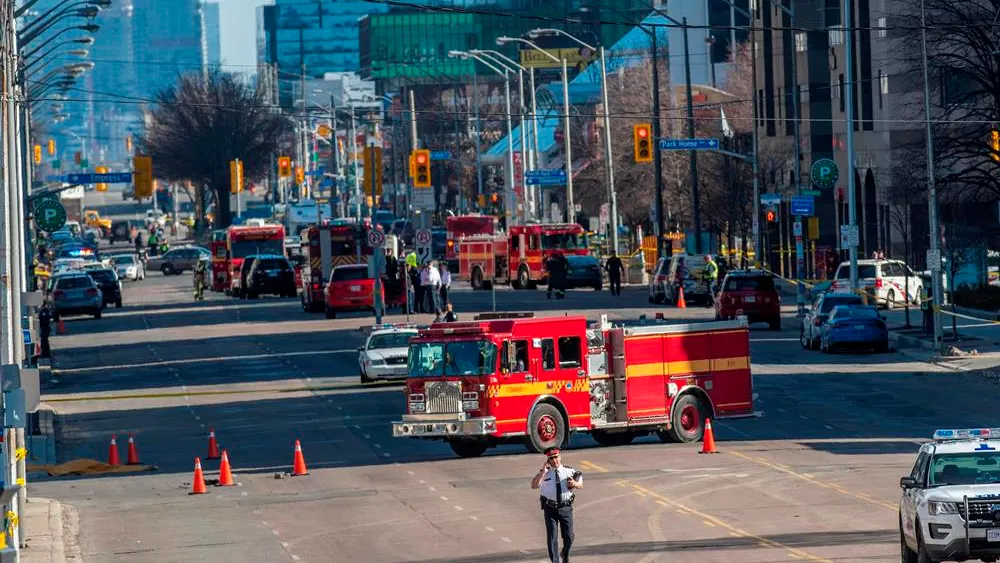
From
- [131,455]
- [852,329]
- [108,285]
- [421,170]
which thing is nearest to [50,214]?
[108,285]

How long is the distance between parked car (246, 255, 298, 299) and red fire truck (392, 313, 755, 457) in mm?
48270

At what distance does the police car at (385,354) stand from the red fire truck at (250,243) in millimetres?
39524

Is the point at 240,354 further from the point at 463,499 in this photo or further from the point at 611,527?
the point at 611,527

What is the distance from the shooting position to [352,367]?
4912 centimetres

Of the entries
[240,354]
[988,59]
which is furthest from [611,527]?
[988,59]

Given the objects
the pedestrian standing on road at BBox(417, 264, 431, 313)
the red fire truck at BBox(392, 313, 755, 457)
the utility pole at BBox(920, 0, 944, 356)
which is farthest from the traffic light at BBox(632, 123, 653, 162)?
the red fire truck at BBox(392, 313, 755, 457)

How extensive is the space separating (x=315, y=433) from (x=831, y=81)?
177 feet

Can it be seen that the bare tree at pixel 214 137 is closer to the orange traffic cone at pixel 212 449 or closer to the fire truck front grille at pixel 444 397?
the orange traffic cone at pixel 212 449

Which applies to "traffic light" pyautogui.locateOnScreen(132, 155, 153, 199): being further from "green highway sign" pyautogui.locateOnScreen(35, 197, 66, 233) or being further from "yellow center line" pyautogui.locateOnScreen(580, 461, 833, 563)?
"yellow center line" pyautogui.locateOnScreen(580, 461, 833, 563)

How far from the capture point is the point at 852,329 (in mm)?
49656

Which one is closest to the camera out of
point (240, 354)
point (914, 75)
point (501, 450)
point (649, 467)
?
point (649, 467)

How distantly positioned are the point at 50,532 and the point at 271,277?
55.7 meters

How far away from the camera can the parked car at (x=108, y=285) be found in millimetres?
79625

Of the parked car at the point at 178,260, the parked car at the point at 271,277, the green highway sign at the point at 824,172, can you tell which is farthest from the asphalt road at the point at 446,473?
the parked car at the point at 178,260
